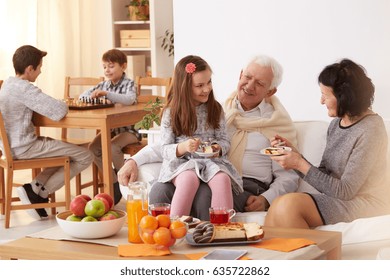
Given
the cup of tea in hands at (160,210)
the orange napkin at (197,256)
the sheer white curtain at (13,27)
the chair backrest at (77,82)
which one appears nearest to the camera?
the orange napkin at (197,256)

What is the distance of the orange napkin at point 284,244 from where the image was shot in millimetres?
2204

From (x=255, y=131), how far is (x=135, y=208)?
920 millimetres

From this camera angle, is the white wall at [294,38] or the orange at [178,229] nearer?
the orange at [178,229]

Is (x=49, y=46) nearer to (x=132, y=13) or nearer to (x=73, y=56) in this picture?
(x=73, y=56)

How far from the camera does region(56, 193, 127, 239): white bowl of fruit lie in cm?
232

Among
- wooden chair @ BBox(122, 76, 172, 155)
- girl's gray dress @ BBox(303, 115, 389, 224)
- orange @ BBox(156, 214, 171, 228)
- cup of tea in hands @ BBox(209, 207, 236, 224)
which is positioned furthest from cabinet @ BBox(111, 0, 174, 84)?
orange @ BBox(156, 214, 171, 228)

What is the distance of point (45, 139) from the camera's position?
160 inches

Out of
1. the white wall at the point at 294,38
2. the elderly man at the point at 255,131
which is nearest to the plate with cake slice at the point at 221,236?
the elderly man at the point at 255,131

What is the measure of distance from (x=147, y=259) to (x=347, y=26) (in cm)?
157

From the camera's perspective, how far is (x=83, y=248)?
2.26 metres

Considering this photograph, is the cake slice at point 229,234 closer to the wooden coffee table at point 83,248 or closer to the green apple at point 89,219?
the wooden coffee table at point 83,248

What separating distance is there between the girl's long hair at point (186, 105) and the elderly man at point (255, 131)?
11cm

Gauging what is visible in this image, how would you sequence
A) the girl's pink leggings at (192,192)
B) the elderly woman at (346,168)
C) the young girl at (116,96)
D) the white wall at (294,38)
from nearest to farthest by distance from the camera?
the elderly woman at (346,168)
the girl's pink leggings at (192,192)
the white wall at (294,38)
the young girl at (116,96)
